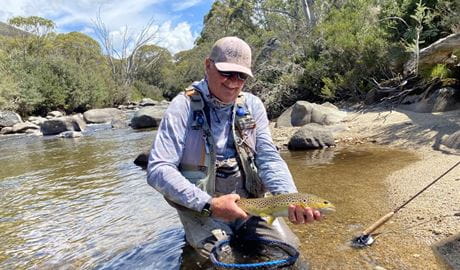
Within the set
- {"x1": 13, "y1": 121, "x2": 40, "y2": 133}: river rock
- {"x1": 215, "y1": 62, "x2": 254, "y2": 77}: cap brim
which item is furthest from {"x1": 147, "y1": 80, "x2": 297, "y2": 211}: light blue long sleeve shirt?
{"x1": 13, "y1": 121, "x2": 40, "y2": 133}: river rock

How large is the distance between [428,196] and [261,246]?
2.88 metres

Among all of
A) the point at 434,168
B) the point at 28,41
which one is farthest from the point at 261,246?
the point at 28,41

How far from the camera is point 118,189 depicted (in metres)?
9.02

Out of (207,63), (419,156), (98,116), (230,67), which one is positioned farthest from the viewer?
(98,116)

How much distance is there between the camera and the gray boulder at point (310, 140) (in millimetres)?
11250

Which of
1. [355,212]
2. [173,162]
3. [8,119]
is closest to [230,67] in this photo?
Answer: [173,162]

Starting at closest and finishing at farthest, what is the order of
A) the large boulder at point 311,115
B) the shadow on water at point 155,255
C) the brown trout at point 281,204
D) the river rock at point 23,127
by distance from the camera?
the brown trout at point 281,204, the shadow on water at point 155,255, the large boulder at point 311,115, the river rock at point 23,127

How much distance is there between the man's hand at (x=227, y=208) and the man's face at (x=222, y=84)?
3.06ft

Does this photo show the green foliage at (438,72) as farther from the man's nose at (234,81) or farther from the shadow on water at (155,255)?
the man's nose at (234,81)

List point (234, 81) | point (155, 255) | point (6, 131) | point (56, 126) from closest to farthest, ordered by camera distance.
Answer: point (234, 81) → point (155, 255) → point (56, 126) → point (6, 131)

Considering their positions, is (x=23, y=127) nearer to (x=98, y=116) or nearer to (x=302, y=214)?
(x=98, y=116)

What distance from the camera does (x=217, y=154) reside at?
402 centimetres

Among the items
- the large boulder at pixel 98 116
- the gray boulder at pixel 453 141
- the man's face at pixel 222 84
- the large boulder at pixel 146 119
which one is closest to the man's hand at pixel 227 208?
the man's face at pixel 222 84

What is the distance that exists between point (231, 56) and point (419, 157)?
6081 millimetres
